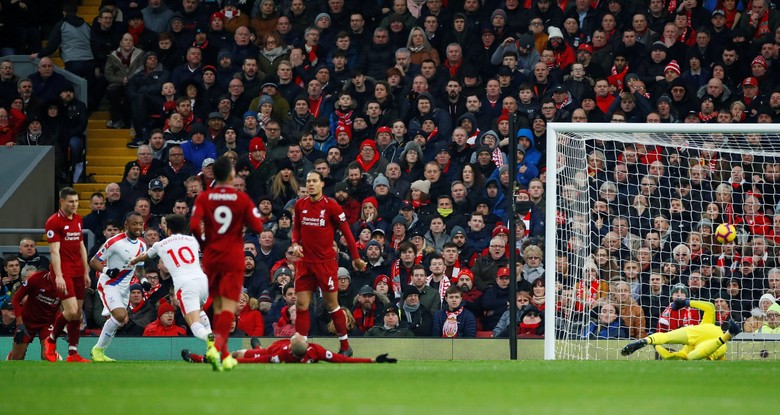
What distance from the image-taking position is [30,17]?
22656mm

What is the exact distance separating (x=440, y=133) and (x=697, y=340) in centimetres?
626

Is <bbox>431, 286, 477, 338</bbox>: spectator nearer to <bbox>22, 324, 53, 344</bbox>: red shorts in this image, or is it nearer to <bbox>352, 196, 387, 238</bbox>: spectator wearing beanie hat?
<bbox>352, 196, 387, 238</bbox>: spectator wearing beanie hat

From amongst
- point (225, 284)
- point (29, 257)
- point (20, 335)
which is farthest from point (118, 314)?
point (225, 284)

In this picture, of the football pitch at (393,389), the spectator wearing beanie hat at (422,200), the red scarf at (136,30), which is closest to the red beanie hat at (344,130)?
the spectator wearing beanie hat at (422,200)

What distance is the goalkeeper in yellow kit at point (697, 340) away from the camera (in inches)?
552

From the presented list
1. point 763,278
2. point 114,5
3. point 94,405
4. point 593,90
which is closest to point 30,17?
point 114,5

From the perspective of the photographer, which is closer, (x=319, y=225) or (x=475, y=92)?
(x=319, y=225)

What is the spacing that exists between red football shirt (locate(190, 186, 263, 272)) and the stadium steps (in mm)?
10258

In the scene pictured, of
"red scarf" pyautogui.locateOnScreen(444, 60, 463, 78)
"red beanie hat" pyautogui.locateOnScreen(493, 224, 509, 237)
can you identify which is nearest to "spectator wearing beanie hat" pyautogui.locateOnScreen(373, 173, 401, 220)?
"red beanie hat" pyautogui.locateOnScreen(493, 224, 509, 237)

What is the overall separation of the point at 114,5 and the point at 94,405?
627 inches

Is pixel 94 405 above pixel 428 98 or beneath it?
beneath

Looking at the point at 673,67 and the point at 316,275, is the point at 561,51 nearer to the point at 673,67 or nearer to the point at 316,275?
the point at 673,67

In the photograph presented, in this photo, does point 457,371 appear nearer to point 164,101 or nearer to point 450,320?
point 450,320

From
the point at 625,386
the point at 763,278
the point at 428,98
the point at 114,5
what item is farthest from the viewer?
the point at 114,5
